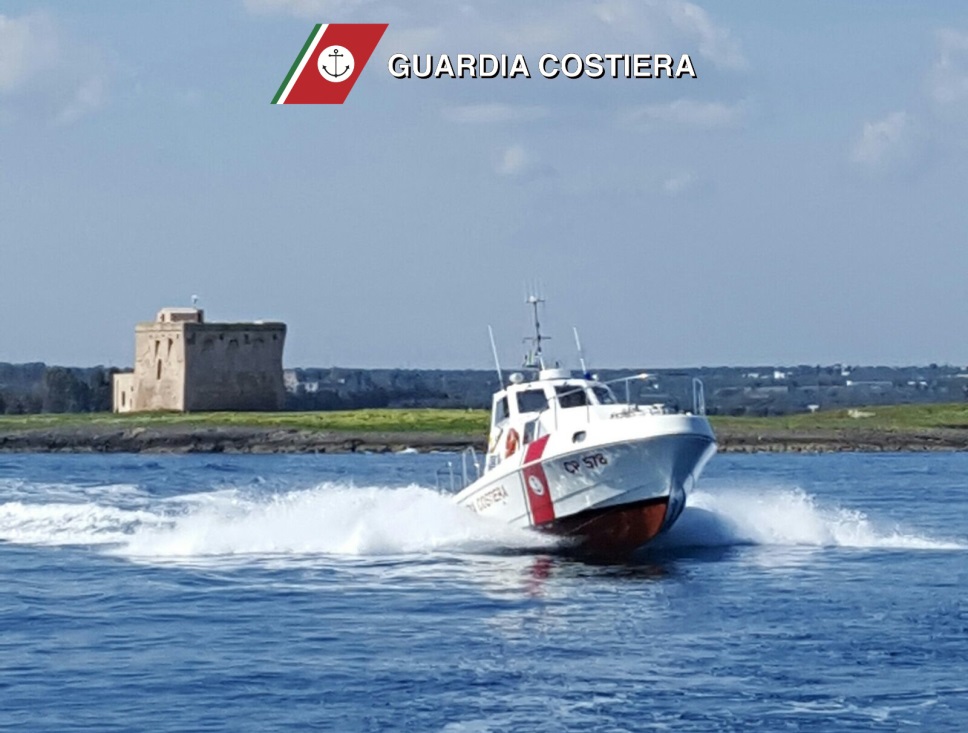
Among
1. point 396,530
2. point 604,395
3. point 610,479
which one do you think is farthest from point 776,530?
point 396,530

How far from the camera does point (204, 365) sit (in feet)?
362

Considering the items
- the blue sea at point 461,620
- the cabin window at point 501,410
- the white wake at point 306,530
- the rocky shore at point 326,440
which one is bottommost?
the blue sea at point 461,620

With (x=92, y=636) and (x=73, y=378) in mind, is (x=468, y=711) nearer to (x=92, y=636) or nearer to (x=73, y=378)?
(x=92, y=636)

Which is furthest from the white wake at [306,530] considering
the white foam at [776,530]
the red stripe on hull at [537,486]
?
the white foam at [776,530]

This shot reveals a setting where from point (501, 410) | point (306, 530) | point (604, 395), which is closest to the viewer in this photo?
point (604, 395)

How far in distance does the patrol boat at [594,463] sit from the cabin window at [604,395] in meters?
0.02

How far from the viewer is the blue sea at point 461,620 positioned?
17.5m

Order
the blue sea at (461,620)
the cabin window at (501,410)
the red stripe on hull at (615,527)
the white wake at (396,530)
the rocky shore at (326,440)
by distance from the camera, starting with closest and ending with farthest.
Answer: the blue sea at (461,620)
the red stripe on hull at (615,527)
the white wake at (396,530)
the cabin window at (501,410)
the rocky shore at (326,440)

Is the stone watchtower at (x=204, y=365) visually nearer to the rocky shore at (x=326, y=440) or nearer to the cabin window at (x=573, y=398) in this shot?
the rocky shore at (x=326, y=440)

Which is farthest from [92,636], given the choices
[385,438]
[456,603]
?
[385,438]

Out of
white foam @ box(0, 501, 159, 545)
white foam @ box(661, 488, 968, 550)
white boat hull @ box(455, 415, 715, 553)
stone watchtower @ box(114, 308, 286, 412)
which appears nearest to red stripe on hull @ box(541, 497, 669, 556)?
white boat hull @ box(455, 415, 715, 553)

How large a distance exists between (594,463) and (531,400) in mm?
2559

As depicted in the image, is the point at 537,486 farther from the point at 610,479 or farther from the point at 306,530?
the point at 306,530

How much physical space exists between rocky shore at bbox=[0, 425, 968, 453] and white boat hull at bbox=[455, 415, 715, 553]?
55.1 metres
